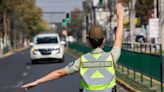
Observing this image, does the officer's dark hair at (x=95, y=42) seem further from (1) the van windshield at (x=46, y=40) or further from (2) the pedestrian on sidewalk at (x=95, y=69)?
(1) the van windshield at (x=46, y=40)

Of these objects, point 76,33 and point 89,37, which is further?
point 76,33

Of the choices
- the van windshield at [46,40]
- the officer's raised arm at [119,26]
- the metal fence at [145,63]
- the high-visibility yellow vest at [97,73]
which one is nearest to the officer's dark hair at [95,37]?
the high-visibility yellow vest at [97,73]

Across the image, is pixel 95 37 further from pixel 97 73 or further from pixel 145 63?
pixel 145 63

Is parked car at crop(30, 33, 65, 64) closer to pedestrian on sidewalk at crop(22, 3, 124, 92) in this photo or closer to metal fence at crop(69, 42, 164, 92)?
metal fence at crop(69, 42, 164, 92)

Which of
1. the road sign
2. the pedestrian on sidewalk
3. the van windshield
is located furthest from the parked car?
the pedestrian on sidewalk

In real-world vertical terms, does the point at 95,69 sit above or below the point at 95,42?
below

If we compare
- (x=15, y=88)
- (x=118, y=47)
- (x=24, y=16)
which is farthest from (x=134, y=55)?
(x=24, y=16)

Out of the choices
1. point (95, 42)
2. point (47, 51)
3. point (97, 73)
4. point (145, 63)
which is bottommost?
point (47, 51)

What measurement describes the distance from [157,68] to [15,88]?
634 cm

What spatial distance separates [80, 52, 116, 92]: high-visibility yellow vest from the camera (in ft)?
20.0

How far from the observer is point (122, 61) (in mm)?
25766

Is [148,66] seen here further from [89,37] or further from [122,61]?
[89,37]

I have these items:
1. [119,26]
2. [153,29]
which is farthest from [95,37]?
[153,29]

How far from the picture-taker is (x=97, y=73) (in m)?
6.14
